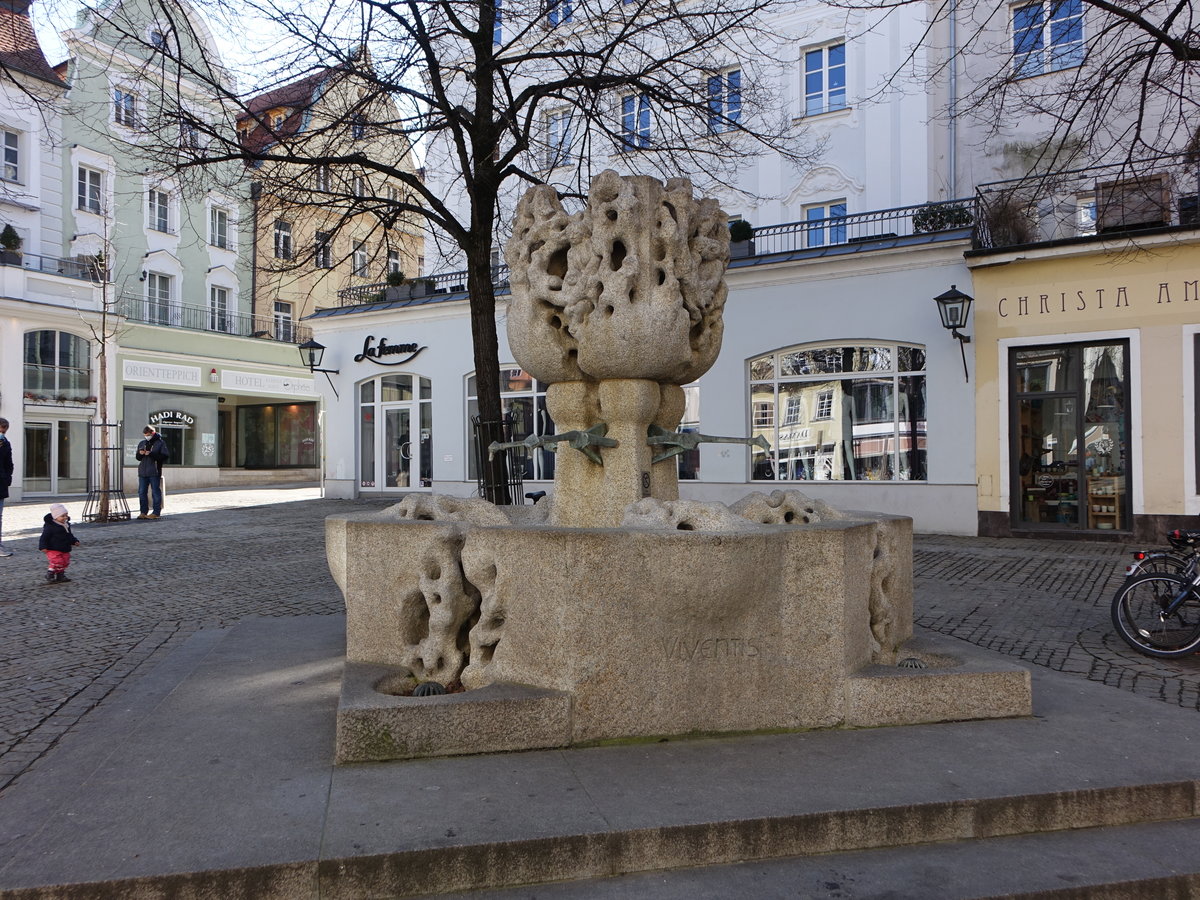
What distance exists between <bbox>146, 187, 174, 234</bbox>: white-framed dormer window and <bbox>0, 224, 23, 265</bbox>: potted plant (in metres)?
6.43

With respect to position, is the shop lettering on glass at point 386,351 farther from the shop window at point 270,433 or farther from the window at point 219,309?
the shop window at point 270,433

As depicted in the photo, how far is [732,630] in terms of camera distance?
4.08 meters

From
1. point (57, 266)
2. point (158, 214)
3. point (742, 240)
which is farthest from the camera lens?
point (158, 214)

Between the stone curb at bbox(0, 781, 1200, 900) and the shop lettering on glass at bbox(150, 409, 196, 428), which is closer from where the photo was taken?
the stone curb at bbox(0, 781, 1200, 900)

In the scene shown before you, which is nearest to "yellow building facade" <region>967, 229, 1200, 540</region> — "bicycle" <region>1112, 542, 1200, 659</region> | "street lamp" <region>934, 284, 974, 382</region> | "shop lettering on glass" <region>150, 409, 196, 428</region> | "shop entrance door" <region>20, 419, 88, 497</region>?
"street lamp" <region>934, 284, 974, 382</region>

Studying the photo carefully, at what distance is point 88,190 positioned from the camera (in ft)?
93.9

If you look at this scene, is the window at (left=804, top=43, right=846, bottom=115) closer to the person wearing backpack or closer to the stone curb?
the person wearing backpack

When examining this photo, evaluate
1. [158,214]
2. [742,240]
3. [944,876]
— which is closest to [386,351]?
[742,240]

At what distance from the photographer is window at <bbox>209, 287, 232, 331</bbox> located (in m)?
33.5

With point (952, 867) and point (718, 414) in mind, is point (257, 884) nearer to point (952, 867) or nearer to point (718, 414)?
point (952, 867)

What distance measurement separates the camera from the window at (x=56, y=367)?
1003 inches

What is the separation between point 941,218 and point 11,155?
26.2 metres

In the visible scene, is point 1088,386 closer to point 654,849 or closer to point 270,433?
point 654,849

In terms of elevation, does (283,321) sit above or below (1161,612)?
above
